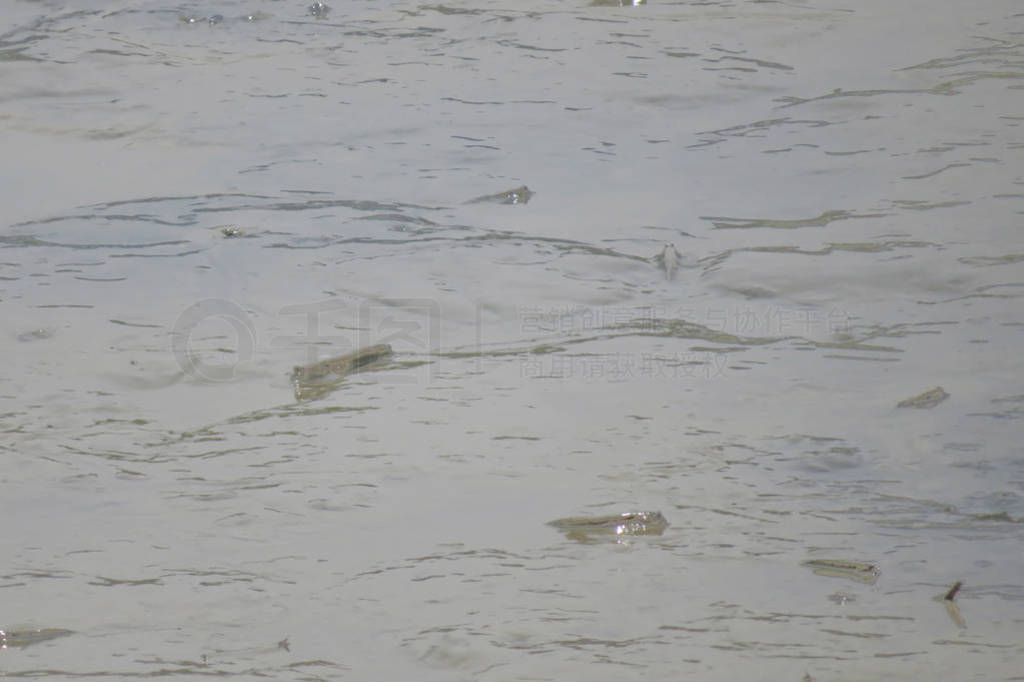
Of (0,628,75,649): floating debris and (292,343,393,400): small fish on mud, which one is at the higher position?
(292,343,393,400): small fish on mud

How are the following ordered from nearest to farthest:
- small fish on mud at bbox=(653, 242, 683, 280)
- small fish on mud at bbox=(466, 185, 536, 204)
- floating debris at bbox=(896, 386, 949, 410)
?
floating debris at bbox=(896, 386, 949, 410) → small fish on mud at bbox=(653, 242, 683, 280) → small fish on mud at bbox=(466, 185, 536, 204)

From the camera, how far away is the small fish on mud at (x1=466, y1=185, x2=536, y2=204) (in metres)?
3.63

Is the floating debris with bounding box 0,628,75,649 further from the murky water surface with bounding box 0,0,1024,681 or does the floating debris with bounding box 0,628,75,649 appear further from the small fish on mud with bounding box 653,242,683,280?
the small fish on mud with bounding box 653,242,683,280

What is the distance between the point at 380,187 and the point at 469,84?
3.32 ft

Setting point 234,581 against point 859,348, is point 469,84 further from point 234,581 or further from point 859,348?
point 234,581

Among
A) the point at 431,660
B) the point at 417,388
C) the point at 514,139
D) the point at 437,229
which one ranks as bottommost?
the point at 431,660

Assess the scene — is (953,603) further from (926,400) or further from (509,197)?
(509,197)

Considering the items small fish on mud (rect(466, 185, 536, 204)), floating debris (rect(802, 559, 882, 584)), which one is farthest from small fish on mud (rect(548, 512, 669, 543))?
small fish on mud (rect(466, 185, 536, 204))

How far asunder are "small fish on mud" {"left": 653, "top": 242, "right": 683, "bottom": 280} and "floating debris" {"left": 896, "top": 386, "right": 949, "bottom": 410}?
791 mm

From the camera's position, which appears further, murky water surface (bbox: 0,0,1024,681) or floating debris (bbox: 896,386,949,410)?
floating debris (bbox: 896,386,949,410)

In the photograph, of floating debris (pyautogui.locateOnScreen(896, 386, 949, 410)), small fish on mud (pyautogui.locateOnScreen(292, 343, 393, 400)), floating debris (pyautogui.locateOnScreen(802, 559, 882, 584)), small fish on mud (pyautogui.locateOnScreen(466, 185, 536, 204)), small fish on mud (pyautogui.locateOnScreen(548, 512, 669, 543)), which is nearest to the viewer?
floating debris (pyautogui.locateOnScreen(802, 559, 882, 584))

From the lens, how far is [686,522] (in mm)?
2162

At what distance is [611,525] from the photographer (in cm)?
215

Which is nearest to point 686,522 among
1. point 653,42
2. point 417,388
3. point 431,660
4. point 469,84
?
point 431,660
